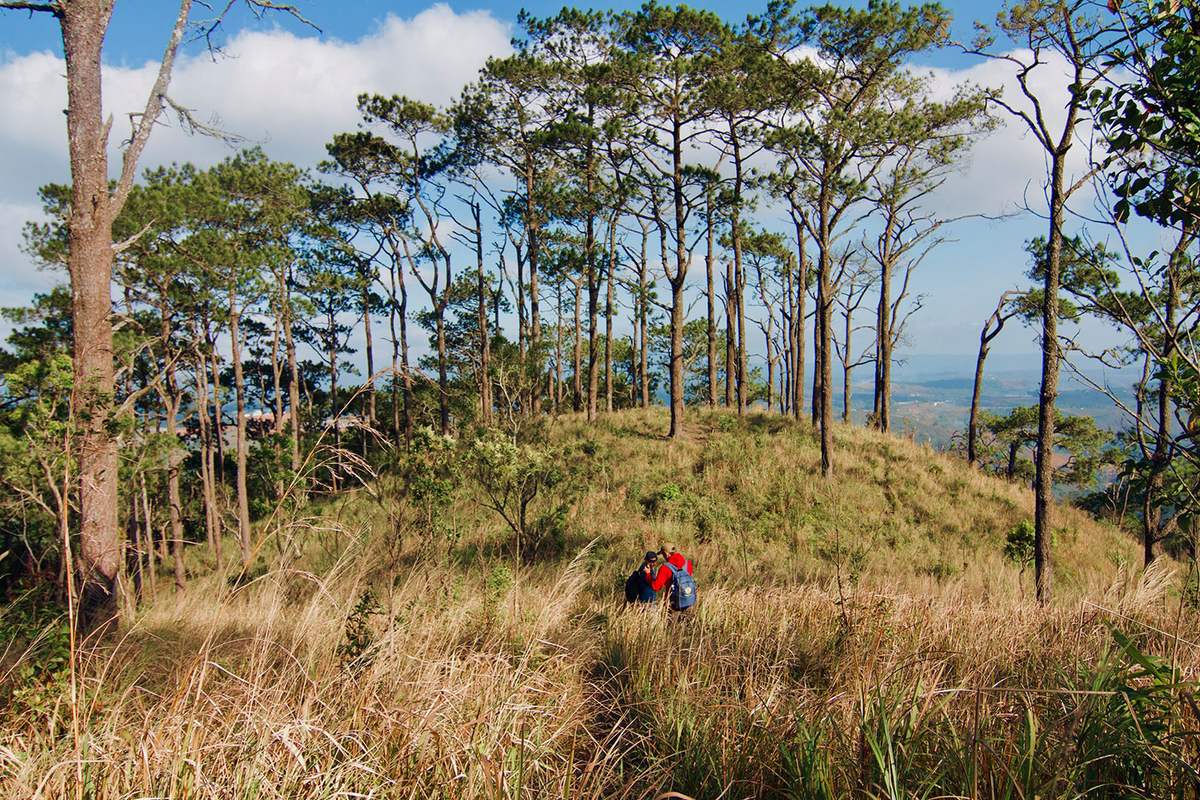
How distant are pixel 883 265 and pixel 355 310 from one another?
23.2m

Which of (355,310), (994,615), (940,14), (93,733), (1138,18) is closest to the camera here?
(93,733)

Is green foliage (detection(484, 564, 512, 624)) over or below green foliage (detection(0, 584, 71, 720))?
below

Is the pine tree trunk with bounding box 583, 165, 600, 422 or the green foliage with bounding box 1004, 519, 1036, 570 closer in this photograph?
the green foliage with bounding box 1004, 519, 1036, 570

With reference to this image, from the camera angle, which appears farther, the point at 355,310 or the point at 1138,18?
the point at 355,310

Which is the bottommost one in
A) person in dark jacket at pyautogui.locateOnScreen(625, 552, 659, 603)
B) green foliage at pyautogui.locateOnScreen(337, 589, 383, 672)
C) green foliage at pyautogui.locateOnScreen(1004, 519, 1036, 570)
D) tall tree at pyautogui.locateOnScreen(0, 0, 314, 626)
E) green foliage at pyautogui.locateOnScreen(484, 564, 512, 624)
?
green foliage at pyautogui.locateOnScreen(1004, 519, 1036, 570)

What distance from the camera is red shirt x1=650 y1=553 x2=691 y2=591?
6344 mm

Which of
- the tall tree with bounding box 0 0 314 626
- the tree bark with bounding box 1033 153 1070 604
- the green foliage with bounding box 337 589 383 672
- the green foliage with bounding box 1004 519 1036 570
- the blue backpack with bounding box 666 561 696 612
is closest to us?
the green foliage with bounding box 337 589 383 672

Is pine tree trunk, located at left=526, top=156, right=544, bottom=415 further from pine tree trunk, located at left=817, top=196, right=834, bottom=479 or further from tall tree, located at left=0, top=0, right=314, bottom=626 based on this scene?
tall tree, located at left=0, top=0, right=314, bottom=626

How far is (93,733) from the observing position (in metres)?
2.29

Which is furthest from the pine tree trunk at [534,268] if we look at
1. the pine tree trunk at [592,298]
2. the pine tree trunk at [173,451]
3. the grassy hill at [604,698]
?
the grassy hill at [604,698]

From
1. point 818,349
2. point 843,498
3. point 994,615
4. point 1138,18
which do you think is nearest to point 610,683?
point 994,615

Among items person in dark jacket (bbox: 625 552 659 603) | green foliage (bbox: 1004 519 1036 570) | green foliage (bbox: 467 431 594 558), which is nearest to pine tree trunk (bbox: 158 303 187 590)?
green foliage (bbox: 467 431 594 558)

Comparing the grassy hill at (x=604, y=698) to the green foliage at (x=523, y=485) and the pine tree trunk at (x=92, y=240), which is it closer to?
the pine tree trunk at (x=92, y=240)

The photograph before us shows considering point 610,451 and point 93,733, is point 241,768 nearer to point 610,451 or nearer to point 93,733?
point 93,733
